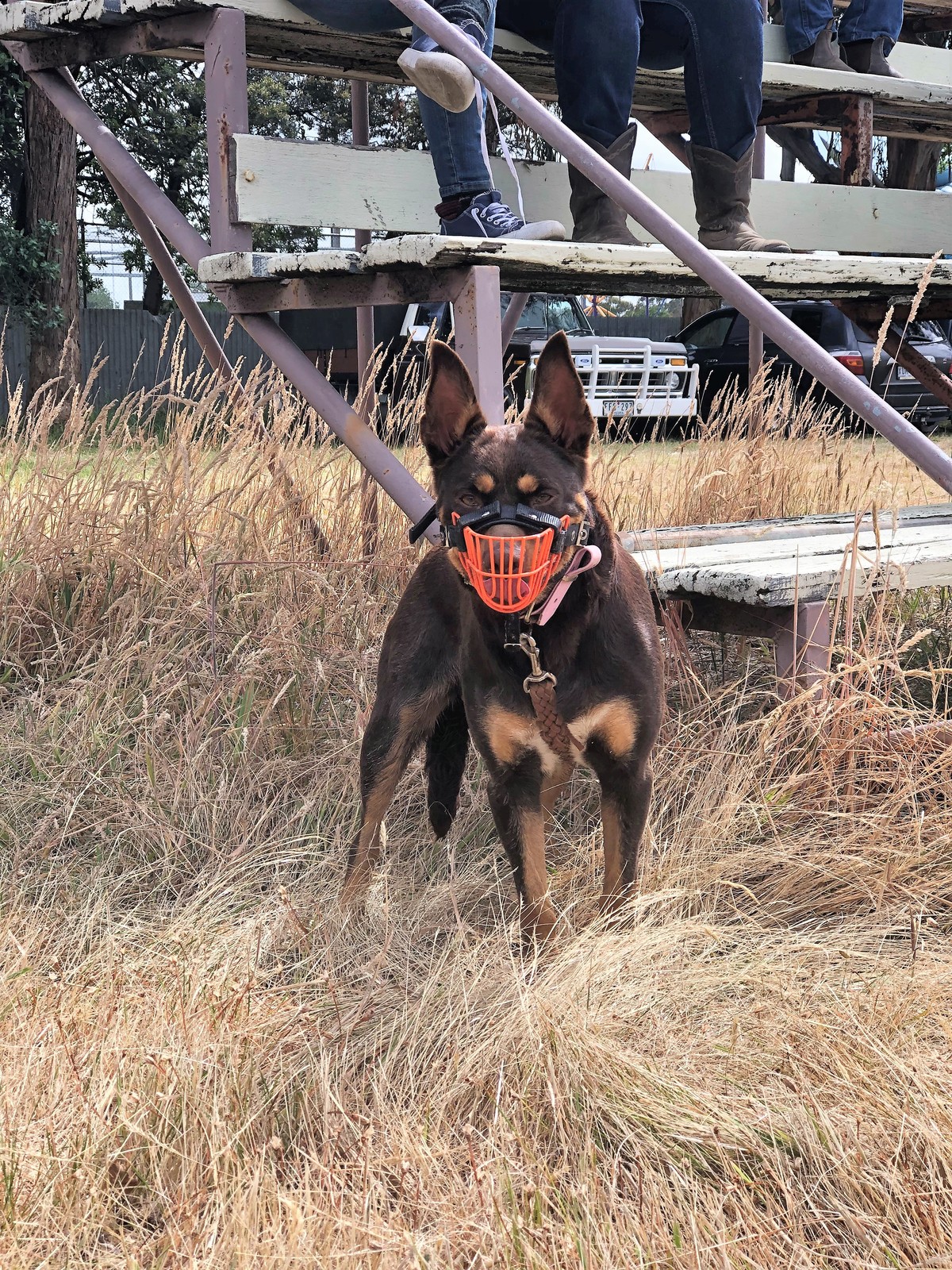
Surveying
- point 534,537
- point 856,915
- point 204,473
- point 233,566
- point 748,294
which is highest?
point 748,294

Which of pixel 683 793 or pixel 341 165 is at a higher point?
pixel 341 165

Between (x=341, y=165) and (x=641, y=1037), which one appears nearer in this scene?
(x=641, y=1037)

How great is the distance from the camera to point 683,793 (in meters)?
2.87

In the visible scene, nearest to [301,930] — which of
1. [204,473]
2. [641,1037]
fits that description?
[641,1037]

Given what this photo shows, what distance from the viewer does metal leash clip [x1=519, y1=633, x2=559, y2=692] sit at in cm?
213

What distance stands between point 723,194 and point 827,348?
474 inches

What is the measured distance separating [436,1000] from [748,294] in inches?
64.5

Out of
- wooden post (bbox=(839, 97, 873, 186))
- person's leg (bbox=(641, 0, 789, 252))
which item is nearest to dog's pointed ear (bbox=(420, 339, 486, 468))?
person's leg (bbox=(641, 0, 789, 252))

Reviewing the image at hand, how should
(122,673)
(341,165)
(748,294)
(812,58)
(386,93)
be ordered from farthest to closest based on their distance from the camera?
(386,93) < (812,58) < (341,165) < (122,673) < (748,294)

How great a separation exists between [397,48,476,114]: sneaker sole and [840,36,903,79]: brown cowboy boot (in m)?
2.83

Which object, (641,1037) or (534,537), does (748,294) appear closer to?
(534,537)

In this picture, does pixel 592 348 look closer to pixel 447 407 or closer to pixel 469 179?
pixel 469 179

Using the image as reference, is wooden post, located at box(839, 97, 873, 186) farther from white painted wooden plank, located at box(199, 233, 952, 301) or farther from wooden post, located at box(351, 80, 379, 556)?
wooden post, located at box(351, 80, 379, 556)

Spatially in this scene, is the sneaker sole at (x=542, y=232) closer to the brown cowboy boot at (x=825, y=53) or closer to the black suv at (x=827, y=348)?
the brown cowboy boot at (x=825, y=53)
